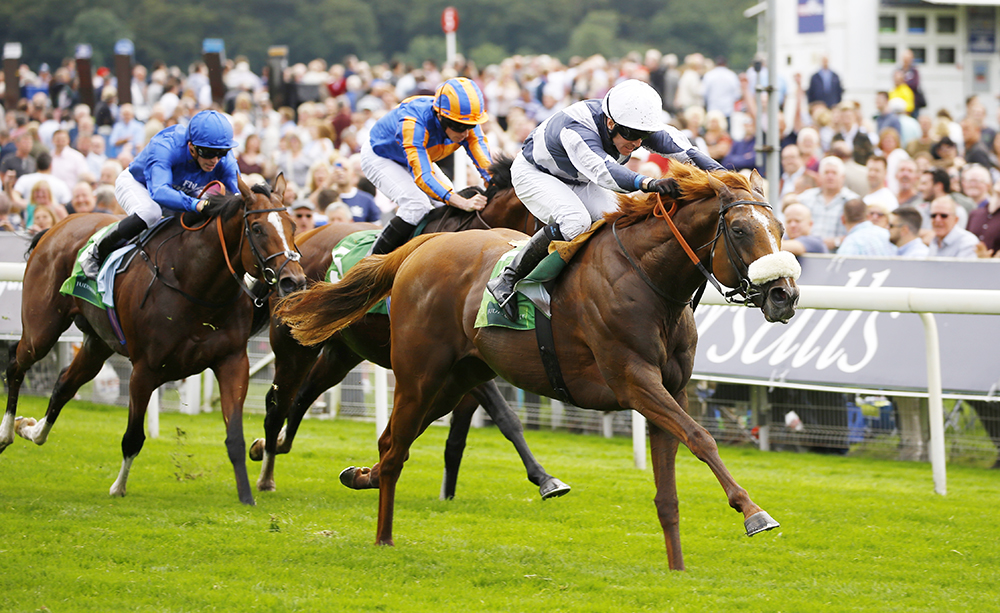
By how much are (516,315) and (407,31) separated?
44370 millimetres

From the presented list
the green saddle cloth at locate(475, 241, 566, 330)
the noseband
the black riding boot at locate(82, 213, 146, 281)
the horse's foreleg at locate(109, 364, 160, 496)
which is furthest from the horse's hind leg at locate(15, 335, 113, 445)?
the green saddle cloth at locate(475, 241, 566, 330)

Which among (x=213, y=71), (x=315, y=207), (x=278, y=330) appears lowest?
(x=278, y=330)

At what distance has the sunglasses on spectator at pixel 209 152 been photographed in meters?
6.65

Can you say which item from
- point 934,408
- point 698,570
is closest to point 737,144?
point 934,408

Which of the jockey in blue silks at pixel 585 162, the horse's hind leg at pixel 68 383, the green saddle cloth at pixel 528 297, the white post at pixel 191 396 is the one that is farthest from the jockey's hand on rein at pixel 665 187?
the white post at pixel 191 396

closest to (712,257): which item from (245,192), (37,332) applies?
(245,192)

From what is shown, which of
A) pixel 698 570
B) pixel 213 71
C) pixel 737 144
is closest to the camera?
pixel 698 570

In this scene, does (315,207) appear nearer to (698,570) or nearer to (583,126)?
(583,126)

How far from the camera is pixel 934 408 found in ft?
21.7

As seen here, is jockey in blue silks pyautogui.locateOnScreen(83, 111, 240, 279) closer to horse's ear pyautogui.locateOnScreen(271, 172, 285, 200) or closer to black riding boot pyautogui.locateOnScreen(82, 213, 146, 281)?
black riding boot pyautogui.locateOnScreen(82, 213, 146, 281)

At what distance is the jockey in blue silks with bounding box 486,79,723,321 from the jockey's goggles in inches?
49.6

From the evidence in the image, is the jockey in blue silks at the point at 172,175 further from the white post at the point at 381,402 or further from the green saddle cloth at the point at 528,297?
the green saddle cloth at the point at 528,297

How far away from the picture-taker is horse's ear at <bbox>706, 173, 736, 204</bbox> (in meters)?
4.58

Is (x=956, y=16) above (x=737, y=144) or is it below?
above
